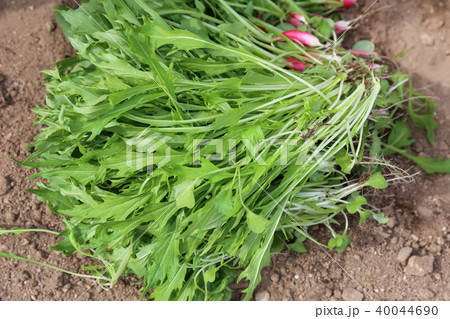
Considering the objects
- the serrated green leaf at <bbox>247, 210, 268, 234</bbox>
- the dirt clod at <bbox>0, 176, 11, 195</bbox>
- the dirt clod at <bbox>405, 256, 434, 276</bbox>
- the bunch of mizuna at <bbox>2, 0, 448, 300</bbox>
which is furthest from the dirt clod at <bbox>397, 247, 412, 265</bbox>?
the dirt clod at <bbox>0, 176, 11, 195</bbox>

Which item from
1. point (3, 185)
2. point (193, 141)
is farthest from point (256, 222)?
point (3, 185)

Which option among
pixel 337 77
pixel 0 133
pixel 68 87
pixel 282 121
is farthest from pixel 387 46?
pixel 0 133

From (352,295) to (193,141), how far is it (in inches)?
32.6

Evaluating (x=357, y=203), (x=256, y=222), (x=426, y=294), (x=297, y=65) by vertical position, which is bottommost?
(x=426, y=294)

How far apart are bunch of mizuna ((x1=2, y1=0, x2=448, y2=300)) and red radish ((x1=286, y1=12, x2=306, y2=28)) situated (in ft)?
0.47

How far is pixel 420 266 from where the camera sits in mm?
1487

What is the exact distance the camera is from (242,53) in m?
1.26

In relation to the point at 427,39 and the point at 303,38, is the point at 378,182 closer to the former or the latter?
the point at 303,38

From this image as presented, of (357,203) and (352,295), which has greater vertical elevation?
(357,203)

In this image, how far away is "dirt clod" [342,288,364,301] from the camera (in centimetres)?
148

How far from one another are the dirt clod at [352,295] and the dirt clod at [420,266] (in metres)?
0.20

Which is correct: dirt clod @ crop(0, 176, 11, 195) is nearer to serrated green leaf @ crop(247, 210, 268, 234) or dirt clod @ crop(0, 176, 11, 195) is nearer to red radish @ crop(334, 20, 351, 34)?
serrated green leaf @ crop(247, 210, 268, 234)

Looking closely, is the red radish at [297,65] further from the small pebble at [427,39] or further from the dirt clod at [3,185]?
the dirt clod at [3,185]

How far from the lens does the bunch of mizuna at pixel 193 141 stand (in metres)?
1.16
